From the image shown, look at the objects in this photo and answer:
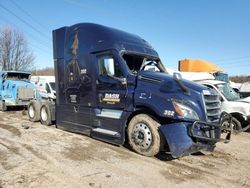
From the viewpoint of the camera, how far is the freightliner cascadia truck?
20.3 ft

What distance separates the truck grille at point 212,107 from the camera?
21.3ft

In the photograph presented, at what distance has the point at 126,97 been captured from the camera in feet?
23.2

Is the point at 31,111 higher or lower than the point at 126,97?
lower

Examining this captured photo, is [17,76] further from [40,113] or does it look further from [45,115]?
[45,115]

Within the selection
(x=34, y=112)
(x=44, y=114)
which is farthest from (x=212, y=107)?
(x=34, y=112)

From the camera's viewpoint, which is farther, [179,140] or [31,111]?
[31,111]

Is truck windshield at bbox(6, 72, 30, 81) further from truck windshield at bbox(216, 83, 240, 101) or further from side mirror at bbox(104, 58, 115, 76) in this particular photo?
truck windshield at bbox(216, 83, 240, 101)

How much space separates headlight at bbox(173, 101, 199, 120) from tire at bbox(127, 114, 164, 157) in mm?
658

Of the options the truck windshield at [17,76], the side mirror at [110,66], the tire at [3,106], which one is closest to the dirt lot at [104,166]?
the side mirror at [110,66]

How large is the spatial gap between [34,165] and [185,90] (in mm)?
3555

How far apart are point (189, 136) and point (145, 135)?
108 cm

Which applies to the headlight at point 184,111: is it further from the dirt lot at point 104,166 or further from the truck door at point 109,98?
the truck door at point 109,98

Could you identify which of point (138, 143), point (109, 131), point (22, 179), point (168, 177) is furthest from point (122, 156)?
point (22, 179)

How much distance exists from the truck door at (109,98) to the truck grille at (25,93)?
9.40 metres
